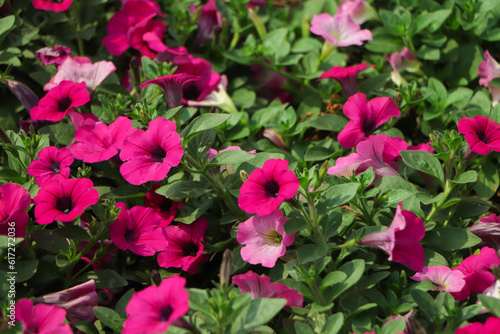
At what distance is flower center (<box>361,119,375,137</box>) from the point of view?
2.07m

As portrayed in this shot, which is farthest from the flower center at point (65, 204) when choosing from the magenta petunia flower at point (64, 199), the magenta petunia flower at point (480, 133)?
the magenta petunia flower at point (480, 133)

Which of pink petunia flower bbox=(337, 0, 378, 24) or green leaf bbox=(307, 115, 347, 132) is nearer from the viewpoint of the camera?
green leaf bbox=(307, 115, 347, 132)

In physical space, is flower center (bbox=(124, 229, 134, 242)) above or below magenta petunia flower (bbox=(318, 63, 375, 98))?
below

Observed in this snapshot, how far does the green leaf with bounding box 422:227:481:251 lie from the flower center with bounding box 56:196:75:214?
1.30 metres

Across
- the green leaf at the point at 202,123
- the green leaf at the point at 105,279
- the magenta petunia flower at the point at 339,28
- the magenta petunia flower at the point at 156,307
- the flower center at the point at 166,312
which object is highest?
the magenta petunia flower at the point at 339,28

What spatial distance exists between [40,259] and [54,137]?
624 mm

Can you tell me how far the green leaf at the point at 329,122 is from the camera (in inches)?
90.9

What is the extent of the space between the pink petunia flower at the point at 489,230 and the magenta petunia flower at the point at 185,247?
3.38 feet

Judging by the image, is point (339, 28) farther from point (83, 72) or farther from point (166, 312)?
point (166, 312)

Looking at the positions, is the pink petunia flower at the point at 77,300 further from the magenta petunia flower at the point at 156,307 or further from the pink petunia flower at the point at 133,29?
the pink petunia flower at the point at 133,29

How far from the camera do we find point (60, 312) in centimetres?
149

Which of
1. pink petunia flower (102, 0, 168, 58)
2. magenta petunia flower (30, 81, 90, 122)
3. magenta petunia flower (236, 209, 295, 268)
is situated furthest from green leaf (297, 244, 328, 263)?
pink petunia flower (102, 0, 168, 58)

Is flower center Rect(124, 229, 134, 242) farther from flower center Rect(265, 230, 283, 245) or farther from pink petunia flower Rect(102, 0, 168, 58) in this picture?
pink petunia flower Rect(102, 0, 168, 58)

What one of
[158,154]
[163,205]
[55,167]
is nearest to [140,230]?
[163,205]
